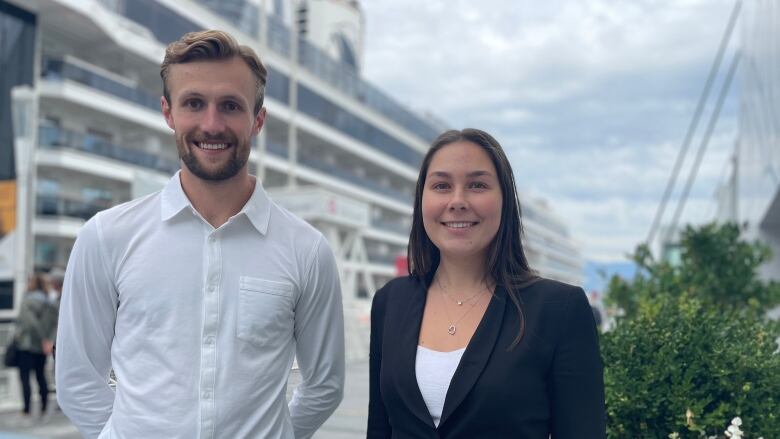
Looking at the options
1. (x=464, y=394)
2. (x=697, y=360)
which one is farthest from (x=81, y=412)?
(x=697, y=360)

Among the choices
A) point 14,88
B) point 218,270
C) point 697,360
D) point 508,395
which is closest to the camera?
point 508,395

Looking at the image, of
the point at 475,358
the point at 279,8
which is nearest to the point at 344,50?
the point at 279,8

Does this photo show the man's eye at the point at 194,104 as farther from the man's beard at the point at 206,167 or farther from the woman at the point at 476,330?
the woman at the point at 476,330

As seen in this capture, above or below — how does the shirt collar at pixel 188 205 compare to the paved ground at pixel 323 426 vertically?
above

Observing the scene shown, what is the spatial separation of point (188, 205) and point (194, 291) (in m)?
0.26

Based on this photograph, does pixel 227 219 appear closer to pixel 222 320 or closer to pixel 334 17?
pixel 222 320

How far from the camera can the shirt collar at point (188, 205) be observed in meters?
2.19

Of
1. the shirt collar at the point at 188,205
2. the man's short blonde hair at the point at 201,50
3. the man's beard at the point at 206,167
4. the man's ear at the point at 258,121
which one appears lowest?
the shirt collar at the point at 188,205

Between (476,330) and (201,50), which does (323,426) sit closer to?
(476,330)

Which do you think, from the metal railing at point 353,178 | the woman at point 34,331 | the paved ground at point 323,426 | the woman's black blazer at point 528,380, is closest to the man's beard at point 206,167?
the woman's black blazer at point 528,380

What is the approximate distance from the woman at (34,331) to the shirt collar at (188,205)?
8.16 meters

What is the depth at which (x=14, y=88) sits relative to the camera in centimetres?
1331

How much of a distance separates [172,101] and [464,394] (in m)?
1.18

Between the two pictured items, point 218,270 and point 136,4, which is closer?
point 218,270
